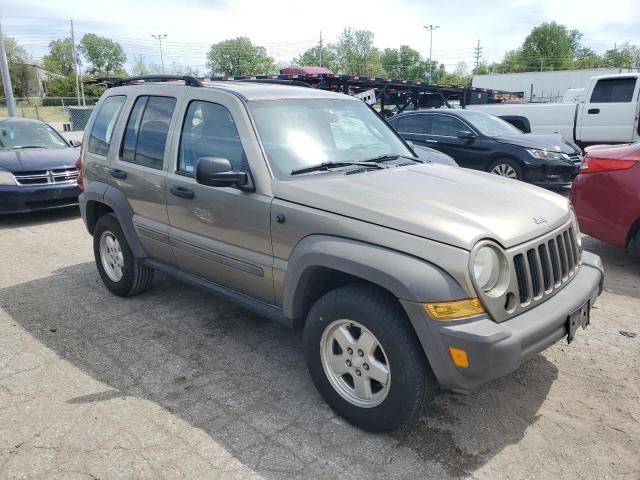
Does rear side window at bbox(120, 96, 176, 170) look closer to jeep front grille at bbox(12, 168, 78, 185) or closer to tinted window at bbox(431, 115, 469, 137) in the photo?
jeep front grille at bbox(12, 168, 78, 185)

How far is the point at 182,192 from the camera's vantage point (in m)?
3.72

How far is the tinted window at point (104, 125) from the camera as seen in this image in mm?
4609

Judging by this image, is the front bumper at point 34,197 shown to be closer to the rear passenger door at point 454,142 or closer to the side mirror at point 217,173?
the side mirror at point 217,173

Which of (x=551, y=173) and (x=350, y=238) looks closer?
(x=350, y=238)

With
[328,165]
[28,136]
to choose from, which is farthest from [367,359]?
[28,136]

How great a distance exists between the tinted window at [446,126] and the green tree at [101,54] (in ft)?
351

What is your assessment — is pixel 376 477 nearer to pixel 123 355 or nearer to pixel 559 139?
pixel 123 355

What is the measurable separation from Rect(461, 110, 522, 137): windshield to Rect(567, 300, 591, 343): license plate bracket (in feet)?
22.9

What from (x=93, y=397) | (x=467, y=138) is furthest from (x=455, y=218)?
(x=467, y=138)

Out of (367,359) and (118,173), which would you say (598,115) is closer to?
(118,173)

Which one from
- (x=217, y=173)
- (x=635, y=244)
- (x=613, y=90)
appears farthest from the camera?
(x=613, y=90)

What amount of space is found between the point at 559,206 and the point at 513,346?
120 centimetres

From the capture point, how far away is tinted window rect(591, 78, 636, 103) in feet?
37.1

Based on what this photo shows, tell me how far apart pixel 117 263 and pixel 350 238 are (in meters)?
2.89
